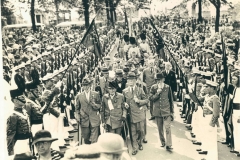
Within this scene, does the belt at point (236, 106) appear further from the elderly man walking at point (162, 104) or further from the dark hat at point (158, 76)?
the dark hat at point (158, 76)

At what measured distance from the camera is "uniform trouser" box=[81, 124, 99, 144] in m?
5.14

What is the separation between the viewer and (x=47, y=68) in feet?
17.4

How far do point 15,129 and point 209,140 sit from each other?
113 inches

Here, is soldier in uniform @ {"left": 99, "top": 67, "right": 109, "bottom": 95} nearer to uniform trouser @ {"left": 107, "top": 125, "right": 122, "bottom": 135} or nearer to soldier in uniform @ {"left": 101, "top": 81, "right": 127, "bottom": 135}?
soldier in uniform @ {"left": 101, "top": 81, "right": 127, "bottom": 135}

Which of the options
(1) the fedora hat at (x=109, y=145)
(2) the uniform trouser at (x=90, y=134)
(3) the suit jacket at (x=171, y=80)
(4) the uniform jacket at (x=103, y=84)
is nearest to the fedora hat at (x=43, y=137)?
(2) the uniform trouser at (x=90, y=134)

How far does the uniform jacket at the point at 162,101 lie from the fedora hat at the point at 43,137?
5.01ft

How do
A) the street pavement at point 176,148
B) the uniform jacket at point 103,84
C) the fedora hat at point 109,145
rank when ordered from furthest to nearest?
the uniform jacket at point 103,84 → the street pavement at point 176,148 → the fedora hat at point 109,145

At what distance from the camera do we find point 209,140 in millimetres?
5156

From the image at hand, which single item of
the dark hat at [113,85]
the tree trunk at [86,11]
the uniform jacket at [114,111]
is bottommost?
the uniform jacket at [114,111]

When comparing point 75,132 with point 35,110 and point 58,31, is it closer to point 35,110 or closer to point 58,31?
point 35,110

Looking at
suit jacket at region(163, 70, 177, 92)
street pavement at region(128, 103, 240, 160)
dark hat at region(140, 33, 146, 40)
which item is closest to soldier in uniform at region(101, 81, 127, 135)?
street pavement at region(128, 103, 240, 160)

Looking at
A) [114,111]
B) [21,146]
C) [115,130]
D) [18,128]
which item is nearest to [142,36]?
[114,111]

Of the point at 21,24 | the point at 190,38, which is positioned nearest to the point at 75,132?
the point at 21,24

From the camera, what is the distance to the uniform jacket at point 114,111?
5.10m
